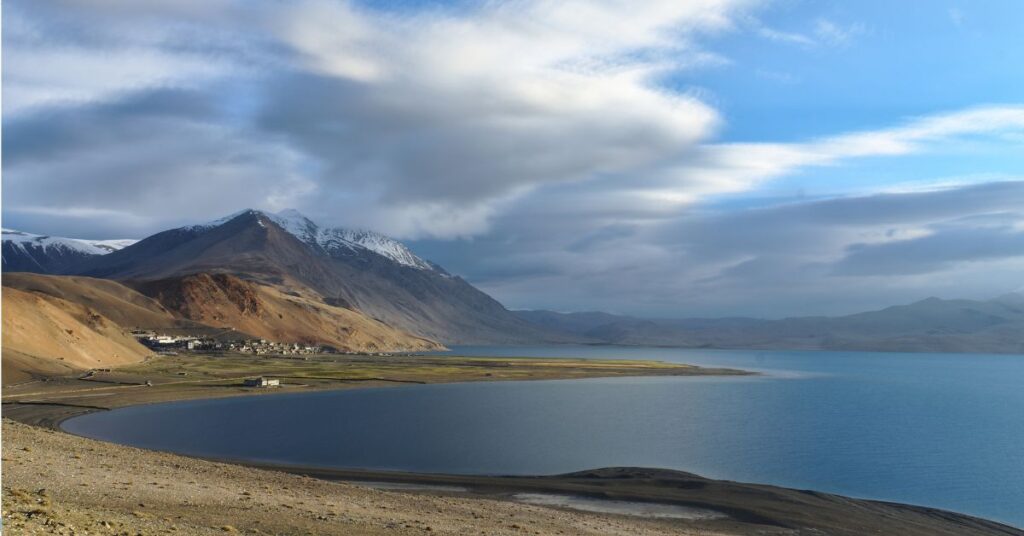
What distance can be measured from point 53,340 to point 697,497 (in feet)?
405

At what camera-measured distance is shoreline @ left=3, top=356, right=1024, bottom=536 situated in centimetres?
4166

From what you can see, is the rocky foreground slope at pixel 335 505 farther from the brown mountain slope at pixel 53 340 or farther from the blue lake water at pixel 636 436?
Answer: the brown mountain slope at pixel 53 340

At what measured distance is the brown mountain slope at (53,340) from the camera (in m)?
115

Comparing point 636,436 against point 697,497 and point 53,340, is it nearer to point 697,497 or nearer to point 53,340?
point 697,497

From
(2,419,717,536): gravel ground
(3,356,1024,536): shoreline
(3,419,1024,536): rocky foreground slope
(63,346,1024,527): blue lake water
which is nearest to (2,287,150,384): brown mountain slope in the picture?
(63,346,1024,527): blue lake water

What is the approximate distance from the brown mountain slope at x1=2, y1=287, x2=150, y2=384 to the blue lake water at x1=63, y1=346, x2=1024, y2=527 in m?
35.0

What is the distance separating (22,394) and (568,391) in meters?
86.9

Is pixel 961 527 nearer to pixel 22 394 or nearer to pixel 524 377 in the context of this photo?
pixel 22 394

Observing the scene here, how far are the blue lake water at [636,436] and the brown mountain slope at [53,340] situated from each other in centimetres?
3496

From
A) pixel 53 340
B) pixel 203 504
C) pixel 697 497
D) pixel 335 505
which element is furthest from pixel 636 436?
pixel 53 340

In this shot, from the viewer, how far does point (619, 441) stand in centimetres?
7412

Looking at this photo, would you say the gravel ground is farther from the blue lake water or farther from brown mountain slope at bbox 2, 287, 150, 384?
brown mountain slope at bbox 2, 287, 150, 384

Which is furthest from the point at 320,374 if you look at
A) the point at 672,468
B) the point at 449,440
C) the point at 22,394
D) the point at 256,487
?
the point at 256,487

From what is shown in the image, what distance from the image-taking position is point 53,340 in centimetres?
12975
